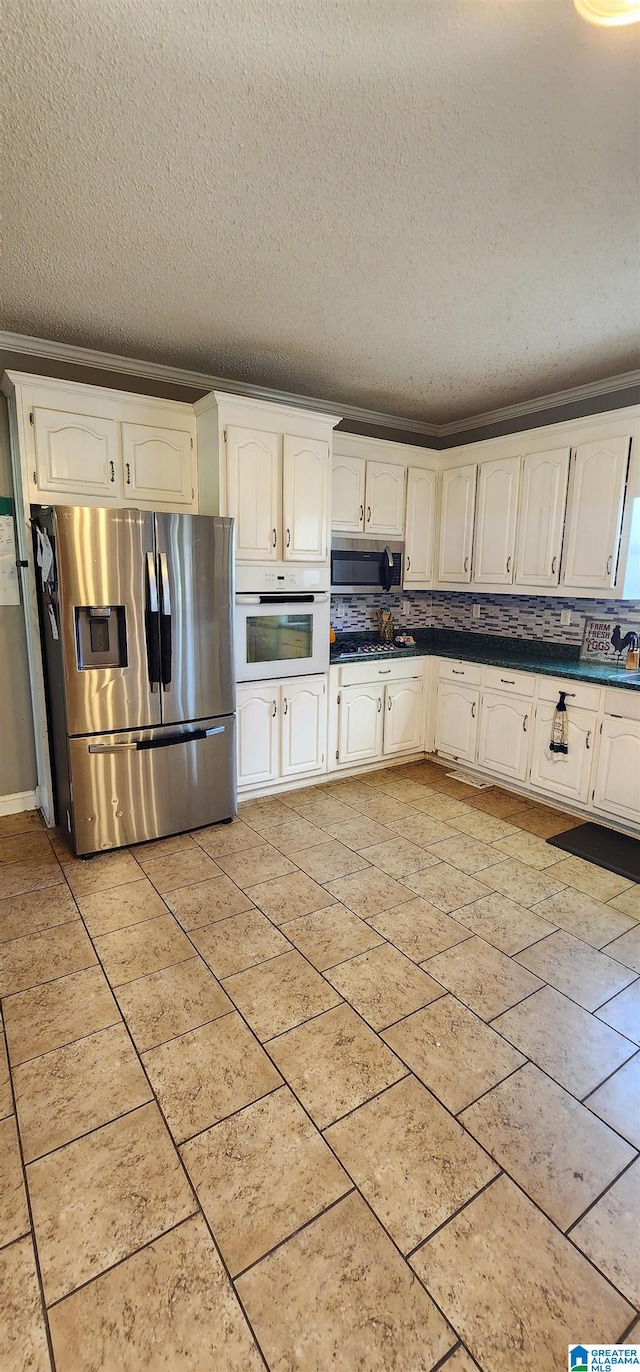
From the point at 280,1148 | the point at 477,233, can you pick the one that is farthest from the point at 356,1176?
the point at 477,233

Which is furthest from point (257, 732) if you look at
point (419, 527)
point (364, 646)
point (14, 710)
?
point (419, 527)

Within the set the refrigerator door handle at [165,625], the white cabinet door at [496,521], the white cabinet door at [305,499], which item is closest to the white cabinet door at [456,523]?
the white cabinet door at [496,521]

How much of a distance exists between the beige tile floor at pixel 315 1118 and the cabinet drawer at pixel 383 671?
1520 mm

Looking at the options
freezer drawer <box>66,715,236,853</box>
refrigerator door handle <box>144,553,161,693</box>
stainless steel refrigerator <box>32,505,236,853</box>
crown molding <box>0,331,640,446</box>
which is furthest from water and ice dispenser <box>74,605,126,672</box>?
crown molding <box>0,331,640,446</box>

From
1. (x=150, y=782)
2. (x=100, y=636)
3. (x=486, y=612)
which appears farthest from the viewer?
(x=486, y=612)

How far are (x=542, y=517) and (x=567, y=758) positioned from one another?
1564 mm

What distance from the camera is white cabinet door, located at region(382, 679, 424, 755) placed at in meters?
4.35

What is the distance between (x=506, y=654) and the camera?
4301mm

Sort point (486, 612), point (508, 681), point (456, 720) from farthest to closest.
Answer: point (486, 612) → point (456, 720) → point (508, 681)

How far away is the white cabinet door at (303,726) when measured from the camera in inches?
148

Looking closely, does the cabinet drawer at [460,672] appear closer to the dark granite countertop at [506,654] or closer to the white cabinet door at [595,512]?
the dark granite countertop at [506,654]

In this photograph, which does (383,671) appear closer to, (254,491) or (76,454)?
(254,491)

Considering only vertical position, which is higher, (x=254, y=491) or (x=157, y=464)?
(x=157, y=464)

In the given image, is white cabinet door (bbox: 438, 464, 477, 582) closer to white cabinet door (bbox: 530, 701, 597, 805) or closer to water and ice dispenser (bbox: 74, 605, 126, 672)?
white cabinet door (bbox: 530, 701, 597, 805)
